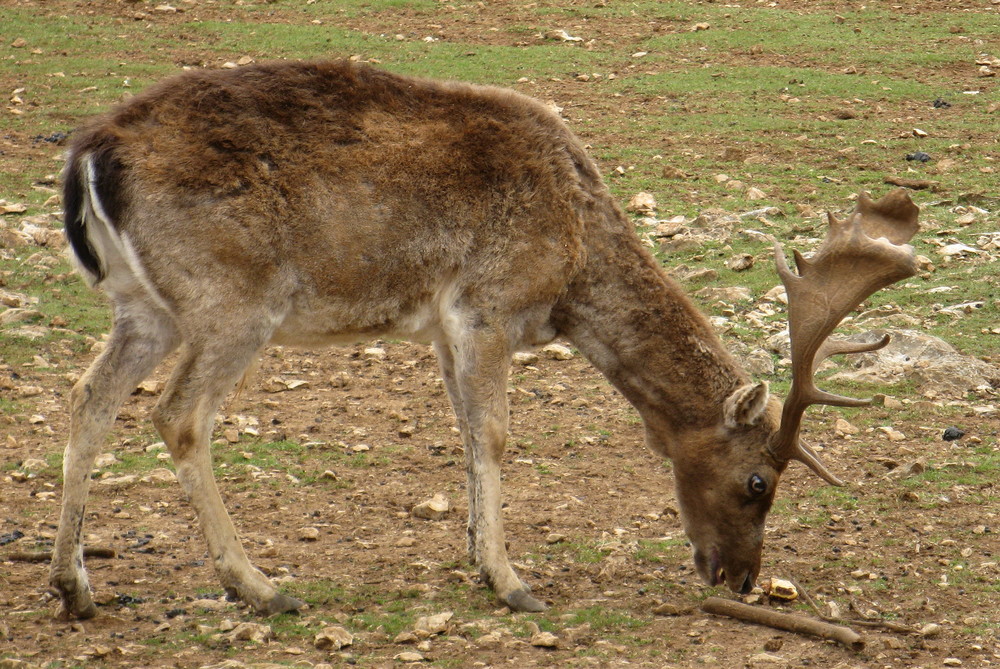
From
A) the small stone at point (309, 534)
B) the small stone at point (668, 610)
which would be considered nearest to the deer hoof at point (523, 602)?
the small stone at point (668, 610)

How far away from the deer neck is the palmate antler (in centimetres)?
51

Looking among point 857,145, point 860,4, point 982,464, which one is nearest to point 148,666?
point 982,464

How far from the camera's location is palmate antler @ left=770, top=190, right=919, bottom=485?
6539 millimetres

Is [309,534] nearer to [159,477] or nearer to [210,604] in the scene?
[210,604]

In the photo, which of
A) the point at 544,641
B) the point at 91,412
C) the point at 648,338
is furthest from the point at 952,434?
the point at 91,412

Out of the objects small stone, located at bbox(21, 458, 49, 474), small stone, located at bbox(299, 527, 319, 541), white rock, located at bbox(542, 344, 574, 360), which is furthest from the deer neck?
small stone, located at bbox(21, 458, 49, 474)

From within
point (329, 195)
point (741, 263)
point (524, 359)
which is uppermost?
point (329, 195)

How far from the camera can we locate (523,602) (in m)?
6.60

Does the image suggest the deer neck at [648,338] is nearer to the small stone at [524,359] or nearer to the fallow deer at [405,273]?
the fallow deer at [405,273]

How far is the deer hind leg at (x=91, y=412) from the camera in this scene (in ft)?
20.5

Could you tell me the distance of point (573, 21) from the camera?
1945 centimetres

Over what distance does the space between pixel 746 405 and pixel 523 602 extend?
1.53 m

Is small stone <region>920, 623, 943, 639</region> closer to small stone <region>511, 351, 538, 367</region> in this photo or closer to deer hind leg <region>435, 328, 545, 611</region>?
deer hind leg <region>435, 328, 545, 611</region>

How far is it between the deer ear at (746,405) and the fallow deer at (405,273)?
1cm
